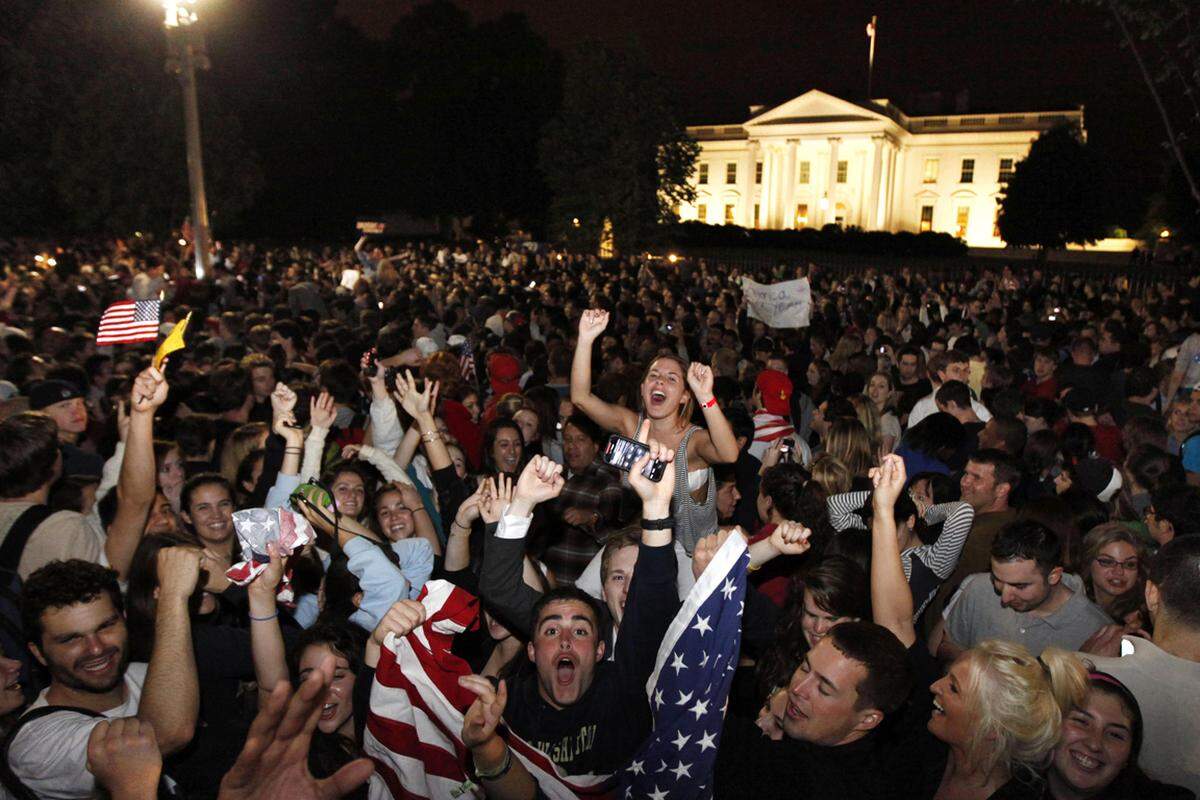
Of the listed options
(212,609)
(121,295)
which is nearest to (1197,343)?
(212,609)

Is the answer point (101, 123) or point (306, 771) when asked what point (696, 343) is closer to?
point (306, 771)

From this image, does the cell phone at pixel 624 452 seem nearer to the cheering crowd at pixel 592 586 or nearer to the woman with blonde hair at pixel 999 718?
the cheering crowd at pixel 592 586

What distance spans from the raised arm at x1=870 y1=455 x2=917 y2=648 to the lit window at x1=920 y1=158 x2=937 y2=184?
77061 millimetres

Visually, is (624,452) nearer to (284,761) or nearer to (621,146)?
(284,761)

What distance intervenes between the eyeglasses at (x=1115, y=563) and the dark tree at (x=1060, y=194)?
48.2 m

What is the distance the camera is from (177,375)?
707cm

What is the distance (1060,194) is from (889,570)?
51.3 m

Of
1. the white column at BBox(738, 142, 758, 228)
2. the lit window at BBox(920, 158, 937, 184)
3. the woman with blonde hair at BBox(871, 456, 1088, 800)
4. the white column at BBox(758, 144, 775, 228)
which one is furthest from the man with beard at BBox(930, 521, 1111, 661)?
the lit window at BBox(920, 158, 937, 184)

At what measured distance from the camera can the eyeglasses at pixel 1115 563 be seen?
3852mm

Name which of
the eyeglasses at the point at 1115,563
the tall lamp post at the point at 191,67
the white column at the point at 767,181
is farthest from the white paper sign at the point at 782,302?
the white column at the point at 767,181

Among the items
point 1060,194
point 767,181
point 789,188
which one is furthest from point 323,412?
point 767,181

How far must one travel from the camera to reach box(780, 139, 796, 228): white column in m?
69.6

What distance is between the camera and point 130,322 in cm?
876

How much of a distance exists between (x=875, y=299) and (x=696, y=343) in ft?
19.7
